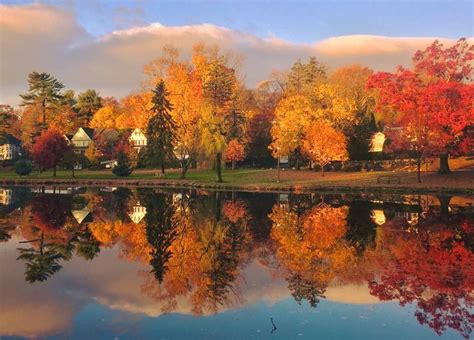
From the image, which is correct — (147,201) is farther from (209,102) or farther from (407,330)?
(407,330)

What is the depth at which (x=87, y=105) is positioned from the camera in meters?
115

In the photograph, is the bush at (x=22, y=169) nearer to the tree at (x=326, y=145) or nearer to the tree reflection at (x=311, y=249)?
the tree at (x=326, y=145)

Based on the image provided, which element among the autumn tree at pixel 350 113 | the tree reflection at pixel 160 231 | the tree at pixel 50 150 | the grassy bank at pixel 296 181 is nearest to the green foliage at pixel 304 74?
the autumn tree at pixel 350 113

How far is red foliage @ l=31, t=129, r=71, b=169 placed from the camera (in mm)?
61656

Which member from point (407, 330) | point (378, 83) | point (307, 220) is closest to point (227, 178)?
point (378, 83)

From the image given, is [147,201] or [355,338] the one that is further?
[147,201]

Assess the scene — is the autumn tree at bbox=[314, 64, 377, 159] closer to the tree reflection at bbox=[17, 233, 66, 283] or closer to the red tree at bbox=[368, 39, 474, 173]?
the red tree at bbox=[368, 39, 474, 173]

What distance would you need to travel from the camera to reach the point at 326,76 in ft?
270

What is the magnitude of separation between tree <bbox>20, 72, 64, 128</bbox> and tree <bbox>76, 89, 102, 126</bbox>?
1726cm

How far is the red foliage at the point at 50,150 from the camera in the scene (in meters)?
61.7

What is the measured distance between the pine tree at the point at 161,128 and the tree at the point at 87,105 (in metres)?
58.8

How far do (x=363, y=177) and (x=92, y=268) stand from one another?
38.8m

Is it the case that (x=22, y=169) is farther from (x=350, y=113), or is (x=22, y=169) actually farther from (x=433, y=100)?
(x=433, y=100)

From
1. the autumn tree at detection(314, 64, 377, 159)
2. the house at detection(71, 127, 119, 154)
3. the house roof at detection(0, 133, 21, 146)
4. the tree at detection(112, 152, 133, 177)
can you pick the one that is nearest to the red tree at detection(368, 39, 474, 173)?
the autumn tree at detection(314, 64, 377, 159)
